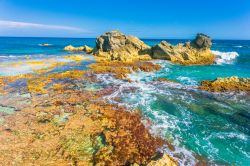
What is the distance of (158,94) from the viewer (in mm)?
29188

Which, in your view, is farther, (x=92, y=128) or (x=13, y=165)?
(x=92, y=128)

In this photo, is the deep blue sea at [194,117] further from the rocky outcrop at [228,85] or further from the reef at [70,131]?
the reef at [70,131]

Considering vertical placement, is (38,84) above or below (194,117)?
above

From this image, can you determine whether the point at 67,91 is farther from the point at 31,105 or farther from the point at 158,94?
the point at 158,94

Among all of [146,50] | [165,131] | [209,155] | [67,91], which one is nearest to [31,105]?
[67,91]

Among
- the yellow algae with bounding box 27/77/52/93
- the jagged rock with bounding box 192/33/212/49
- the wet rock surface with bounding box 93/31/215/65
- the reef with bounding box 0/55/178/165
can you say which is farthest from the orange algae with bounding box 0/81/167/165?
the jagged rock with bounding box 192/33/212/49

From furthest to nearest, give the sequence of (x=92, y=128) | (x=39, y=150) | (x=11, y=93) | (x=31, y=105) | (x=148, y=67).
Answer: (x=148, y=67) < (x=11, y=93) < (x=31, y=105) < (x=92, y=128) < (x=39, y=150)

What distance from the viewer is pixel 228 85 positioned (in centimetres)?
3219

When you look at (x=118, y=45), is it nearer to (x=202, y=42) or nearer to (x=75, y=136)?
(x=202, y=42)

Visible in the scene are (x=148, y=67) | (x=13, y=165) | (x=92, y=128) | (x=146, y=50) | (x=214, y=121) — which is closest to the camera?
(x=13, y=165)

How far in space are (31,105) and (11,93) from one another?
631cm

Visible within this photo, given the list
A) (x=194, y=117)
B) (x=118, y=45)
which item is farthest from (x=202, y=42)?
(x=194, y=117)

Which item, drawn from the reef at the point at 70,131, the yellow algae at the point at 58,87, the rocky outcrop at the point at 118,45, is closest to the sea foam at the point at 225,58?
the rocky outcrop at the point at 118,45

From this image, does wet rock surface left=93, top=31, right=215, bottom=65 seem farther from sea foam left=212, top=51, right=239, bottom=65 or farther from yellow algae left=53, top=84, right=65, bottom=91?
yellow algae left=53, top=84, right=65, bottom=91
